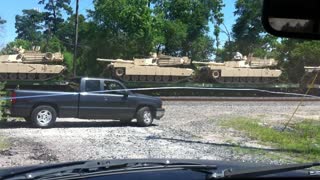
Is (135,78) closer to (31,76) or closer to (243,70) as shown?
(31,76)

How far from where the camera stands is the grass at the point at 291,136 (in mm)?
11516

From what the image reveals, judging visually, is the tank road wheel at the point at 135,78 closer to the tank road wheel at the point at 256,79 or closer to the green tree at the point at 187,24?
the tank road wheel at the point at 256,79

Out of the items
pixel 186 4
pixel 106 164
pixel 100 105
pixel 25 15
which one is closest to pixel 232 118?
pixel 100 105

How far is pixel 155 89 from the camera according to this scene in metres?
30.7

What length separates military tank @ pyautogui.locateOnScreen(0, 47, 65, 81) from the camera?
32.3 m

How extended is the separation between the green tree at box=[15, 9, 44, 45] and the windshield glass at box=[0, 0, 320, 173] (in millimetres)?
204

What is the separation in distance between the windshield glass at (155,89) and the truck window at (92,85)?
3cm

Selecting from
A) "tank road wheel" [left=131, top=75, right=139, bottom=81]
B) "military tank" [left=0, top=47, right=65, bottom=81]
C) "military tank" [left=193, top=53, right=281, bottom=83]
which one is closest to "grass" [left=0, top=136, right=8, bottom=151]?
"military tank" [left=0, top=47, right=65, bottom=81]

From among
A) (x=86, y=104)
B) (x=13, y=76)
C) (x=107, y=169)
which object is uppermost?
(x=13, y=76)

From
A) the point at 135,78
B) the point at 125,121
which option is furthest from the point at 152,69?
the point at 125,121

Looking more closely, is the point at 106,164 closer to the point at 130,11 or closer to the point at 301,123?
the point at 301,123

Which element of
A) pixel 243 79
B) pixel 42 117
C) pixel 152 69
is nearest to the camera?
pixel 42 117

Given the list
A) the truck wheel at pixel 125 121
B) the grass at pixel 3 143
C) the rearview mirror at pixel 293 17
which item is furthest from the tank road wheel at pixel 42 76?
the rearview mirror at pixel 293 17

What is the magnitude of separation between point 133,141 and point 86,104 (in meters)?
4.10
